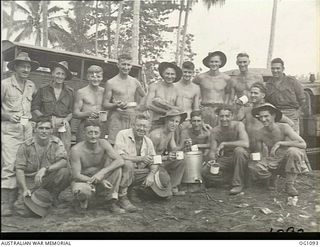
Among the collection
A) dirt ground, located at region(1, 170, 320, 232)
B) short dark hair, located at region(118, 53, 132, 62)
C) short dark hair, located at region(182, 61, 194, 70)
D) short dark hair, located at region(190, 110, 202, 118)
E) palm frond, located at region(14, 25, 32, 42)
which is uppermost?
palm frond, located at region(14, 25, 32, 42)

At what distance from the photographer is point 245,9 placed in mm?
5098

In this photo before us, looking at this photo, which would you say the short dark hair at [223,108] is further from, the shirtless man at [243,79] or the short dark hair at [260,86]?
the short dark hair at [260,86]

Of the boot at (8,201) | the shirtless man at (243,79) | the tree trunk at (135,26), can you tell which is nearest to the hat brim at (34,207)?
the boot at (8,201)

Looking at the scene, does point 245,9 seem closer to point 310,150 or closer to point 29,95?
point 310,150

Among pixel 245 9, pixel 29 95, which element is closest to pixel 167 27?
pixel 245 9

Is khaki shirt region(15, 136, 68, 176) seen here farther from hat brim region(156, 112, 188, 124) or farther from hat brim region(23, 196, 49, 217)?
hat brim region(156, 112, 188, 124)

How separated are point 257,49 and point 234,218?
1923 mm

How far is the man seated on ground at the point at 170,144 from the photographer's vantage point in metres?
4.76

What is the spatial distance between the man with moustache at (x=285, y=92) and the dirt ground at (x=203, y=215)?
752 millimetres

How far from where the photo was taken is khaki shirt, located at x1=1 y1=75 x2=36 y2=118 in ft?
14.9

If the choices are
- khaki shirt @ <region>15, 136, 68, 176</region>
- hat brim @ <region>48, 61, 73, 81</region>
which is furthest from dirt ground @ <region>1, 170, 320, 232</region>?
hat brim @ <region>48, 61, 73, 81</region>

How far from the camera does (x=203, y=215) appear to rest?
471cm

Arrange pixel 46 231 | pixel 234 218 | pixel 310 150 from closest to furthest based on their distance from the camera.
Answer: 1. pixel 46 231
2. pixel 234 218
3. pixel 310 150

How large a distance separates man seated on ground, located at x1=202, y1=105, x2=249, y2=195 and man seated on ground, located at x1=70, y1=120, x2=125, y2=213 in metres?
1.01
